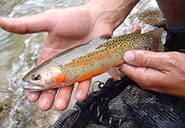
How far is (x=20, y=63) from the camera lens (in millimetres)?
5254

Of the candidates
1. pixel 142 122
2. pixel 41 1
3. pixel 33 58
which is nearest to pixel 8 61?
pixel 33 58

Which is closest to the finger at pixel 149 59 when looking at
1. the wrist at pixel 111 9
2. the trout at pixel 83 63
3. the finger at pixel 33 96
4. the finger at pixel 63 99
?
the trout at pixel 83 63

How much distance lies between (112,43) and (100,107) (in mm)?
889

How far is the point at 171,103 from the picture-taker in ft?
8.03

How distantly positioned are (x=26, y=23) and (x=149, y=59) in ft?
4.92

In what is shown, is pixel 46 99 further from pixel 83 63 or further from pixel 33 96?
pixel 83 63

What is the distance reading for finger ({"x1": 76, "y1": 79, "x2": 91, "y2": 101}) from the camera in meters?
2.23

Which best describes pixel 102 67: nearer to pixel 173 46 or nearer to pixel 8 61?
pixel 173 46

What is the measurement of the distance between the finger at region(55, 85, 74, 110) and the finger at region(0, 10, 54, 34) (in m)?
0.83

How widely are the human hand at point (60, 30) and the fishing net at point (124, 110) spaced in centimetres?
21

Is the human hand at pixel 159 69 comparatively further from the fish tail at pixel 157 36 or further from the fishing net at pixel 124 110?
the fish tail at pixel 157 36

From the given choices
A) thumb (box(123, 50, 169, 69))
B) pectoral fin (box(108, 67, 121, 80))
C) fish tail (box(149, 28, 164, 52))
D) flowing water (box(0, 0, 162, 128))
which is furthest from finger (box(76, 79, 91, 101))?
flowing water (box(0, 0, 162, 128))

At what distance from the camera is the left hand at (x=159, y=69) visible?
2.08 metres

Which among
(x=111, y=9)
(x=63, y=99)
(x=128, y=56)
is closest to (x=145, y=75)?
(x=128, y=56)
